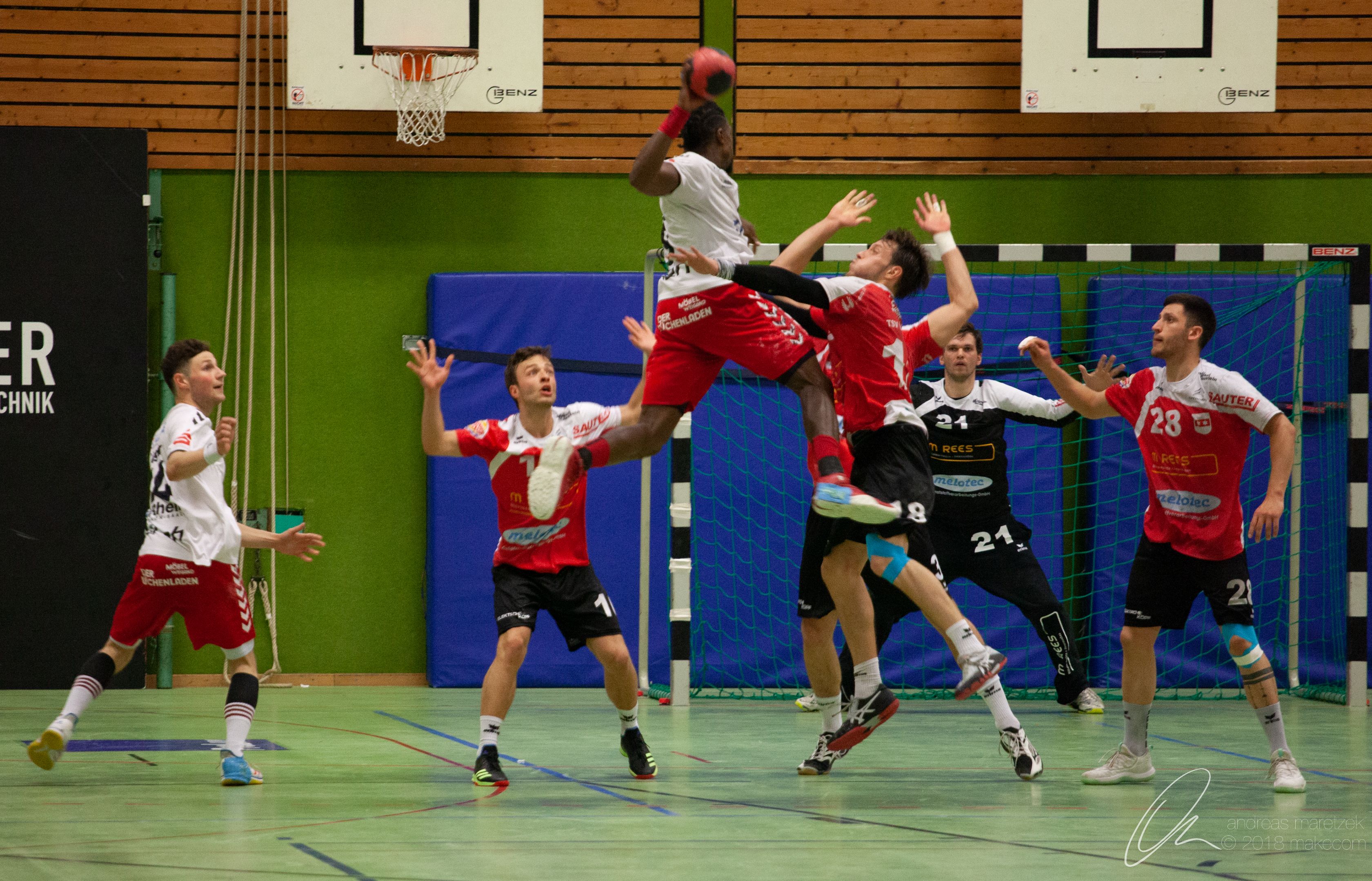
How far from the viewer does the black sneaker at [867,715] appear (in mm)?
5547

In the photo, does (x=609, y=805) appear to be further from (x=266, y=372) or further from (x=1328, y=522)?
(x=1328, y=522)

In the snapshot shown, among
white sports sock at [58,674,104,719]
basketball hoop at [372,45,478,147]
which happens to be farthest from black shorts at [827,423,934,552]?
basketball hoop at [372,45,478,147]

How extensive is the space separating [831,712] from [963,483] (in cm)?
288

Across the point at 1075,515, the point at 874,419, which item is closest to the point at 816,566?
the point at 874,419

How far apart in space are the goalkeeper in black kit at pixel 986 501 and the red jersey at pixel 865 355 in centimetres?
274

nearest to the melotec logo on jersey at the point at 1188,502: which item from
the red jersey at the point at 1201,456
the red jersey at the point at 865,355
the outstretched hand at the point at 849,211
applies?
the red jersey at the point at 1201,456

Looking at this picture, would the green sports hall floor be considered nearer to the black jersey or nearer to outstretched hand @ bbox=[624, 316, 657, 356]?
the black jersey

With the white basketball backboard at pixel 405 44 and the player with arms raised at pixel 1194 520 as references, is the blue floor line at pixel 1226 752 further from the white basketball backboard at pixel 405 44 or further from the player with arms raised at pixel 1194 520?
the white basketball backboard at pixel 405 44

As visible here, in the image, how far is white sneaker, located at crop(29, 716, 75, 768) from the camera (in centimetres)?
545

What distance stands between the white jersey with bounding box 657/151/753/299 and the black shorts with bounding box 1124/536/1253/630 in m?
2.13

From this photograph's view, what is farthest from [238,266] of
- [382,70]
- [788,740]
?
[788,740]

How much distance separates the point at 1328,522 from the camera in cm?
988

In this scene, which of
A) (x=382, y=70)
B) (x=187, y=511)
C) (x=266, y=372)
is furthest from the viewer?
(x=266, y=372)

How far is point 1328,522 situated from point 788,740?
5.02 m
